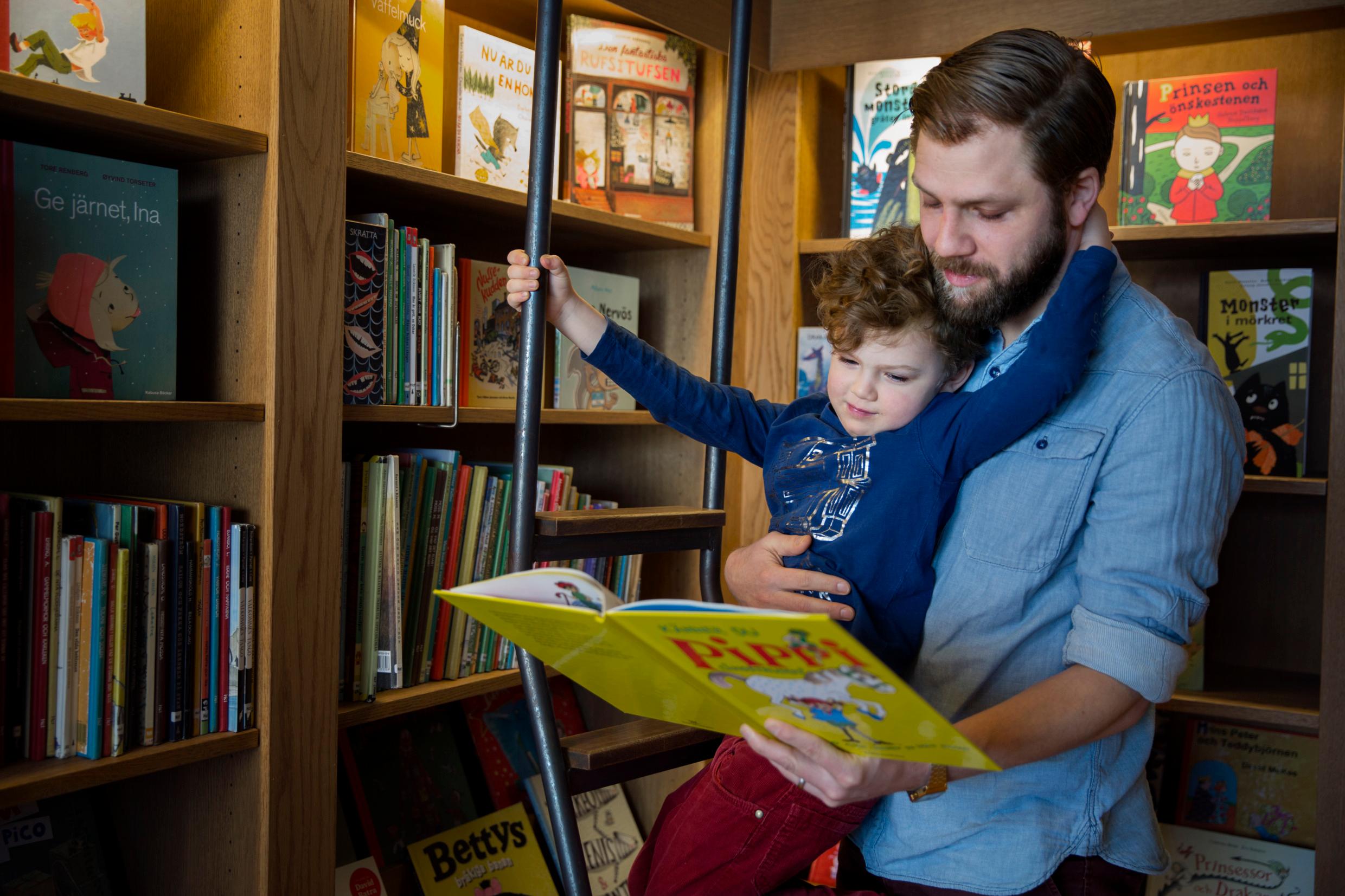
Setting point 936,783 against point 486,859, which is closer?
point 936,783

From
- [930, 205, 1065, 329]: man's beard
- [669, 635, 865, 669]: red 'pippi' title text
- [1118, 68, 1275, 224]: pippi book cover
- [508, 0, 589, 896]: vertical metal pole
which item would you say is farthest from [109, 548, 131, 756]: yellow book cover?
[1118, 68, 1275, 224]: pippi book cover

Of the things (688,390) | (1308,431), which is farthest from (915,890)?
(1308,431)

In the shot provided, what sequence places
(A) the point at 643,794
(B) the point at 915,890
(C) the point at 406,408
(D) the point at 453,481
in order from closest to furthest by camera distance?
(B) the point at 915,890
(C) the point at 406,408
(D) the point at 453,481
(A) the point at 643,794

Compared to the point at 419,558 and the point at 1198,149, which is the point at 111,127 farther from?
the point at 1198,149

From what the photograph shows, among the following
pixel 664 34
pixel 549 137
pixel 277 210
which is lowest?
pixel 277 210

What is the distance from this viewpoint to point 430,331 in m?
1.77

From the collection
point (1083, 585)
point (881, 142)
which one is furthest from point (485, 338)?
point (1083, 585)

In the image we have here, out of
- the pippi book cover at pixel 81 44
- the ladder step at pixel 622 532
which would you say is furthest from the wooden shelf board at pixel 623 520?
the pippi book cover at pixel 81 44

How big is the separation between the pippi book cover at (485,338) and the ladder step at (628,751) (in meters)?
0.67

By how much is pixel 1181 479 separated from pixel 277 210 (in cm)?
115

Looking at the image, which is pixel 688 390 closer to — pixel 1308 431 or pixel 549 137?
pixel 549 137

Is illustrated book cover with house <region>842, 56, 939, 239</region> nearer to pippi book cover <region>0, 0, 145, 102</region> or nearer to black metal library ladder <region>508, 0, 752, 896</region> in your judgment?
black metal library ladder <region>508, 0, 752, 896</region>

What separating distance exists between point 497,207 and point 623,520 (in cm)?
70

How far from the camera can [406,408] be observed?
1688mm
